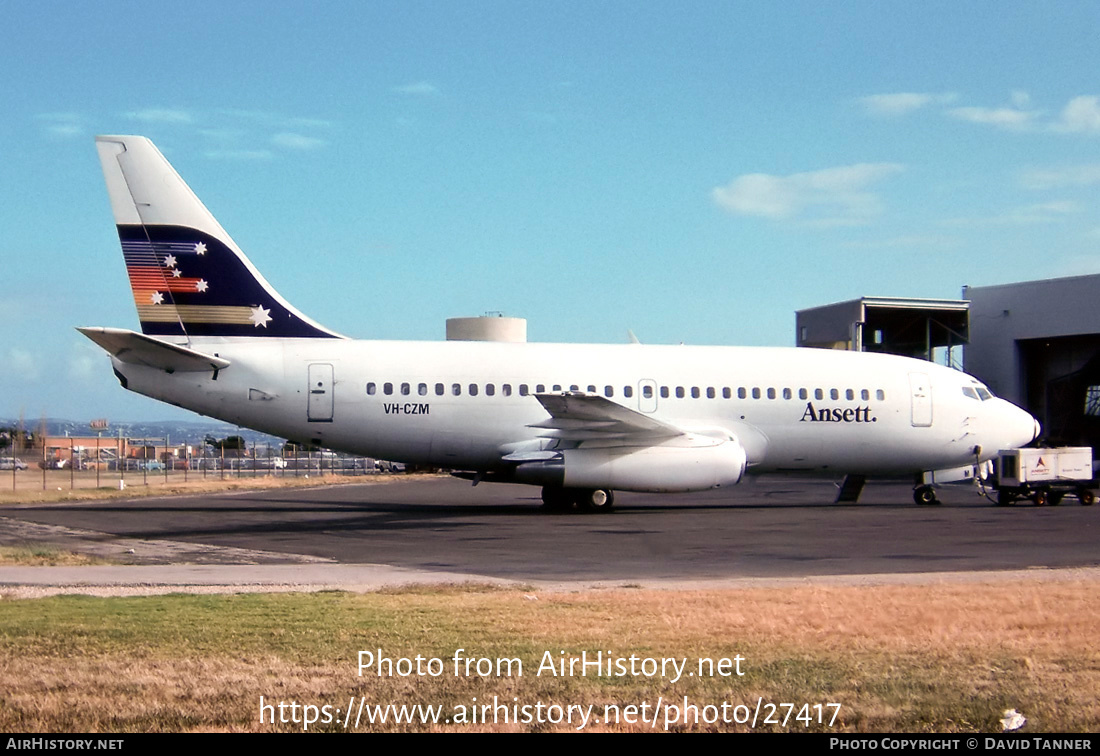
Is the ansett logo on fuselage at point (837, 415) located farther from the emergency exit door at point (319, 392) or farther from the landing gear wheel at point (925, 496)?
the emergency exit door at point (319, 392)

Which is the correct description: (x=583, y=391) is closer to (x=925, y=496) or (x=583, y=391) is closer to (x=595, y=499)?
(x=595, y=499)

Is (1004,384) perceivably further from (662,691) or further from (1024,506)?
(662,691)

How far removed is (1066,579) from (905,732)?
23.9 feet

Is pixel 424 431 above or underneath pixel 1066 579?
above

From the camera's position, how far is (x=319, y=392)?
22875 mm

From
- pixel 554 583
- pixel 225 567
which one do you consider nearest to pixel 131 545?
pixel 225 567

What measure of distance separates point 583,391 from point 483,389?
2294 millimetres

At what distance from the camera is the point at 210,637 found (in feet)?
25.7

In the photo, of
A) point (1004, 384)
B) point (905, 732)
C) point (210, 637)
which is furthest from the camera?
point (1004, 384)

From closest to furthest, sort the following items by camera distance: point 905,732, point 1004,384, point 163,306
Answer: point 905,732 < point 163,306 < point 1004,384

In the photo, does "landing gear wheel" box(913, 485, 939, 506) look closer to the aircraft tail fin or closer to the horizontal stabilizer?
the aircraft tail fin

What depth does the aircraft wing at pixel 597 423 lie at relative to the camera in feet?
71.9

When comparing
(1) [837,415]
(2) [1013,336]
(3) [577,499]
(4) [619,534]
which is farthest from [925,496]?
(2) [1013,336]

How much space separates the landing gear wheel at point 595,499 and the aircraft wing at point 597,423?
5.48 ft
